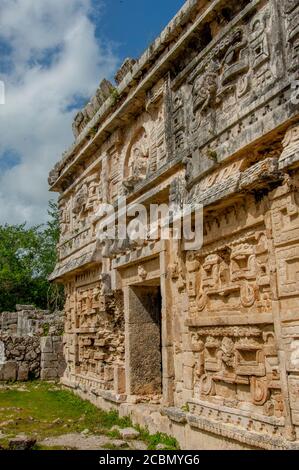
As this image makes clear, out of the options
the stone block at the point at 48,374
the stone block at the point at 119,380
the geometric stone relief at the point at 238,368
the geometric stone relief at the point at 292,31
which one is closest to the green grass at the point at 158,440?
the geometric stone relief at the point at 238,368

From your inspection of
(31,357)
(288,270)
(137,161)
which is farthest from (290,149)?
(31,357)

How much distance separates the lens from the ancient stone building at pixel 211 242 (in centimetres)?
445

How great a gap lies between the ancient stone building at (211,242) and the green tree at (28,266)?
1537 cm

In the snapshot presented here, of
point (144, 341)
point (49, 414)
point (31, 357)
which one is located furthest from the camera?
point (31, 357)

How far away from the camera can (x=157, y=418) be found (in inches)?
253

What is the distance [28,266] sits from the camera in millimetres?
26031

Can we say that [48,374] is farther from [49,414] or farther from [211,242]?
[211,242]

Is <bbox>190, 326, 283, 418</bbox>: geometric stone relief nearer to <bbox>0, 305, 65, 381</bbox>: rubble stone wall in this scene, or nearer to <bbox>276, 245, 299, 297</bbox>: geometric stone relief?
<bbox>276, 245, 299, 297</bbox>: geometric stone relief

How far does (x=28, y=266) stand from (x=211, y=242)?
71.4ft

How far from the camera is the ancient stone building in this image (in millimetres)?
4445

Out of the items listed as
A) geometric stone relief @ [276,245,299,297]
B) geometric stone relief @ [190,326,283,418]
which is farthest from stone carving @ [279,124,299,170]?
geometric stone relief @ [190,326,283,418]

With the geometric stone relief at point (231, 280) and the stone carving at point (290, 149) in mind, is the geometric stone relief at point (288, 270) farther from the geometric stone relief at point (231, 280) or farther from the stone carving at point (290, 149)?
the stone carving at point (290, 149)

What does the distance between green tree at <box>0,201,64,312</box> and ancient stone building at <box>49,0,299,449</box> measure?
15368mm
